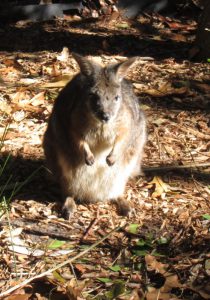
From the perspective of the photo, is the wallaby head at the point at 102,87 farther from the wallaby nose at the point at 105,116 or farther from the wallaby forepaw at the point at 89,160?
the wallaby forepaw at the point at 89,160

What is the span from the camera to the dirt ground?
11.6ft

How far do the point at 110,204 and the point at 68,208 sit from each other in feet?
1.14

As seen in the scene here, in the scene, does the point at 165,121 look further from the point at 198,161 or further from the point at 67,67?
the point at 67,67

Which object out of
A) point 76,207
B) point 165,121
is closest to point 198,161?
point 165,121

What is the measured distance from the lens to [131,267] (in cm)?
368

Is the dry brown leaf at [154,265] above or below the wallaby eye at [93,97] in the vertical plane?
below

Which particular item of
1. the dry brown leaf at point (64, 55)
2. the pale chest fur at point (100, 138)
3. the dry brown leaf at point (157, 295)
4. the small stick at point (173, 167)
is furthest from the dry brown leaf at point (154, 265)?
the dry brown leaf at point (64, 55)

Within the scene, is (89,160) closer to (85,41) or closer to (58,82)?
(58,82)

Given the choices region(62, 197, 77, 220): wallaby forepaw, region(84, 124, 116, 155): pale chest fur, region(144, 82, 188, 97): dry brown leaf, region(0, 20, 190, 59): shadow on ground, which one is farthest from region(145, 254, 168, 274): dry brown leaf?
region(0, 20, 190, 59): shadow on ground

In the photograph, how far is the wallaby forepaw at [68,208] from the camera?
4230 millimetres

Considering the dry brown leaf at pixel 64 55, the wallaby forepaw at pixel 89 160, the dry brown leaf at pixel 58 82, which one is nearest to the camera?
the wallaby forepaw at pixel 89 160

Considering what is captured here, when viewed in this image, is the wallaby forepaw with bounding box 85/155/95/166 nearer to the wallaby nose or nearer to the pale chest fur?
the pale chest fur

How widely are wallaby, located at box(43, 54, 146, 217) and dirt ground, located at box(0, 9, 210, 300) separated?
0.51 ft

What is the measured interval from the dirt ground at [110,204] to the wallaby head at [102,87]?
2.17 feet
